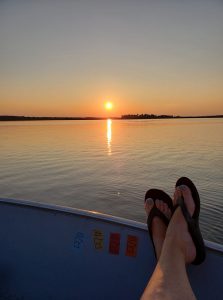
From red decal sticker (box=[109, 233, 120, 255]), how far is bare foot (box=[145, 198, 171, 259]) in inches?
11.2

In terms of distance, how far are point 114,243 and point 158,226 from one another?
0.37m

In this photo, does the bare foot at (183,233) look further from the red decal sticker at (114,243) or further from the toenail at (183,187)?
the red decal sticker at (114,243)

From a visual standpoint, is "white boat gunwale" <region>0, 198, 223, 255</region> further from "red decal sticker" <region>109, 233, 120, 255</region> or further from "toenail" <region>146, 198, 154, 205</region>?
"toenail" <region>146, 198, 154, 205</region>

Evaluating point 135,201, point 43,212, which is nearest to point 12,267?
point 43,212

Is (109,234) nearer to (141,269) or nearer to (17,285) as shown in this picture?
(141,269)

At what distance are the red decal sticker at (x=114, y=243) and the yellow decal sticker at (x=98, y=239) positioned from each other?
0.24 feet

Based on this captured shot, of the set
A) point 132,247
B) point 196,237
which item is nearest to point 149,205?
point 132,247

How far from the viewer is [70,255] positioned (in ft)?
7.04

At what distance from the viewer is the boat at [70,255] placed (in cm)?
197

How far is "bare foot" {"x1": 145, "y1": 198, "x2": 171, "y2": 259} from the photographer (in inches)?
71.9

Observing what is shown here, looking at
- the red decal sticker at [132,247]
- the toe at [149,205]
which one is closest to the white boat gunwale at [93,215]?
the red decal sticker at [132,247]

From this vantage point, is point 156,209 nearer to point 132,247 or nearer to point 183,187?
point 183,187

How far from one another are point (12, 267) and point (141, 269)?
1160mm

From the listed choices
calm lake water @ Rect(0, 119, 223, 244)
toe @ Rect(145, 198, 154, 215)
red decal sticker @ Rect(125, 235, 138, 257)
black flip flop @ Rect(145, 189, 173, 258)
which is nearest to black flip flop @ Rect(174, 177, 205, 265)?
black flip flop @ Rect(145, 189, 173, 258)
